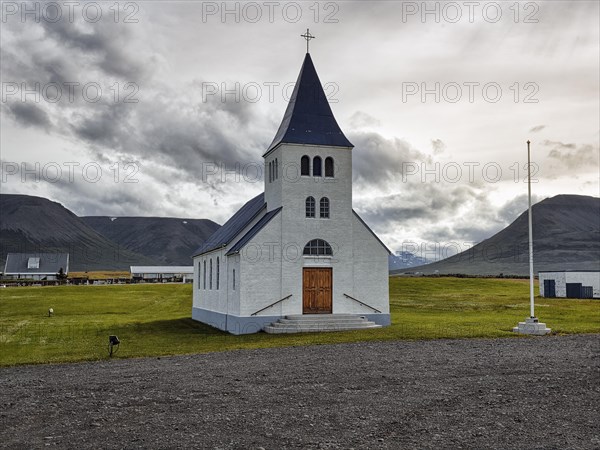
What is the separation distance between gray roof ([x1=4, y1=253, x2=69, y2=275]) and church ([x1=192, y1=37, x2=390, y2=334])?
423ft

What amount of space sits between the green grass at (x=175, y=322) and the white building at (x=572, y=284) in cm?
262

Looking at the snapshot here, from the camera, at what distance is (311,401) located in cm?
1450

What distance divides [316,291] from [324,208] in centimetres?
437

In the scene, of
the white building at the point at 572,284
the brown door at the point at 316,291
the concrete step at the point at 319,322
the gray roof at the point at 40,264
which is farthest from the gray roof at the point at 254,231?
the gray roof at the point at 40,264

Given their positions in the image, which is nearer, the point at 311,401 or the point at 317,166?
the point at 311,401

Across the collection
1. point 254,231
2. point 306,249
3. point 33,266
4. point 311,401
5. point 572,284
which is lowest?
point 311,401

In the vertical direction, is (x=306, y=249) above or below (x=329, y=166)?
below

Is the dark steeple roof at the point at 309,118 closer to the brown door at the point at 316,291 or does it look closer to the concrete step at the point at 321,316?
the brown door at the point at 316,291

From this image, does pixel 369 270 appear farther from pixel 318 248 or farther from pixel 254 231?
pixel 254 231

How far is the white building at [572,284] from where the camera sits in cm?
6144

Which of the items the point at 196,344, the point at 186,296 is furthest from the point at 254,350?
the point at 186,296

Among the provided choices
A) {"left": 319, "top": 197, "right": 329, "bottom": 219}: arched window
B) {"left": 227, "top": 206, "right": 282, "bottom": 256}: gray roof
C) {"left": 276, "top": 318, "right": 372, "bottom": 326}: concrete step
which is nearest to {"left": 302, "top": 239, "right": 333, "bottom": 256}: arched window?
{"left": 319, "top": 197, "right": 329, "bottom": 219}: arched window

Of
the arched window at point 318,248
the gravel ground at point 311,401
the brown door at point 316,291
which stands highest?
the arched window at point 318,248

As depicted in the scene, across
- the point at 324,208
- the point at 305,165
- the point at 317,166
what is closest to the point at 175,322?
the point at 324,208
